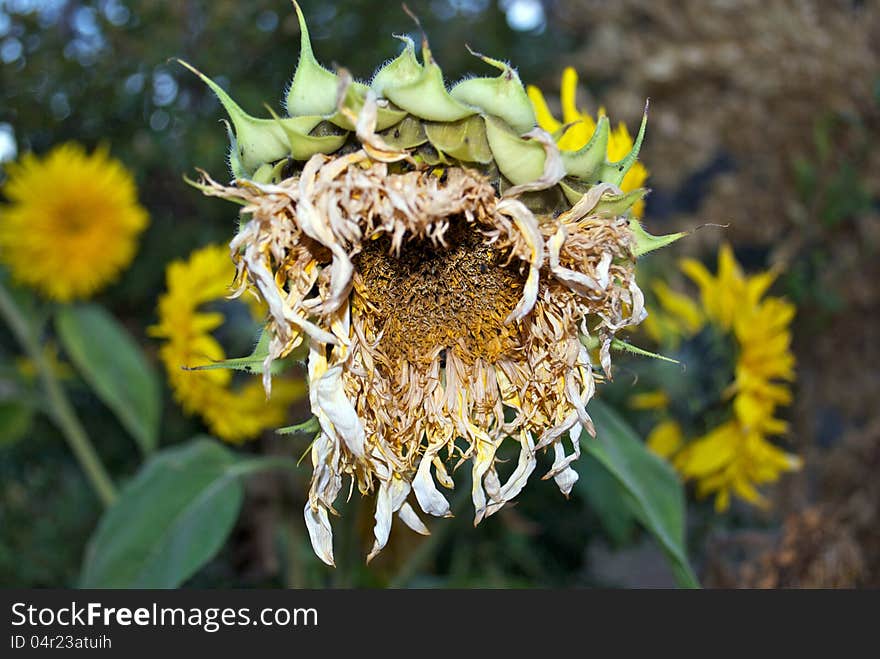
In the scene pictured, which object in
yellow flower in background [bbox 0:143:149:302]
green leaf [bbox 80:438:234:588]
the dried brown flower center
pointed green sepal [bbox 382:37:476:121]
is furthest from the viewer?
yellow flower in background [bbox 0:143:149:302]

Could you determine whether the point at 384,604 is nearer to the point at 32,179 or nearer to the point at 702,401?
the point at 702,401

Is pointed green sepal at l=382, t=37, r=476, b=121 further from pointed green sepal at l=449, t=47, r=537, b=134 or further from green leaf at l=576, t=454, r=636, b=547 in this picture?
green leaf at l=576, t=454, r=636, b=547

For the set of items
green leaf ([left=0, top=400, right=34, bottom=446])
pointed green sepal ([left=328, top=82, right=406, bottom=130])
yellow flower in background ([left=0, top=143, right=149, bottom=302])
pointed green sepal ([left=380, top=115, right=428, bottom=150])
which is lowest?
green leaf ([left=0, top=400, right=34, bottom=446])

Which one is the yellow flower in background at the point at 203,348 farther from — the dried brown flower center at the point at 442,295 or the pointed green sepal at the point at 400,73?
the pointed green sepal at the point at 400,73

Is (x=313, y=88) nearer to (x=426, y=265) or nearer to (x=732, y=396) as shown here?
(x=426, y=265)

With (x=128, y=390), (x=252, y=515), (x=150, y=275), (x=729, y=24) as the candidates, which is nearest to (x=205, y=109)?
(x=150, y=275)

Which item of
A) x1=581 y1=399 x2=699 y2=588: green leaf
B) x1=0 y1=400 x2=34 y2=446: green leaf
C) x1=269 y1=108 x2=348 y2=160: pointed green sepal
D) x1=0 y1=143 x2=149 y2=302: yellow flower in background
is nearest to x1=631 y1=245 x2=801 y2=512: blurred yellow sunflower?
x1=581 y1=399 x2=699 y2=588: green leaf
